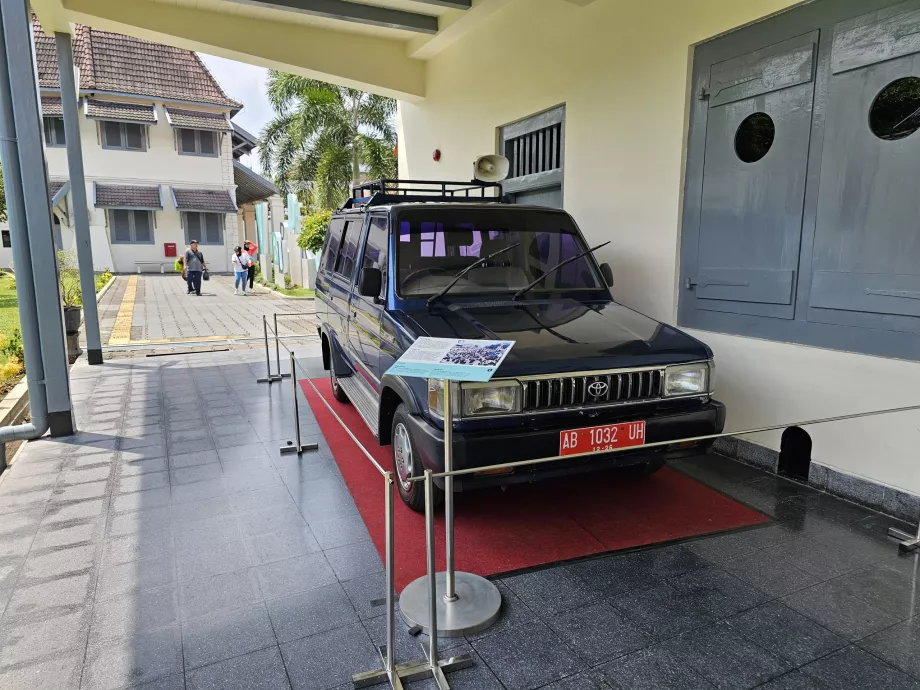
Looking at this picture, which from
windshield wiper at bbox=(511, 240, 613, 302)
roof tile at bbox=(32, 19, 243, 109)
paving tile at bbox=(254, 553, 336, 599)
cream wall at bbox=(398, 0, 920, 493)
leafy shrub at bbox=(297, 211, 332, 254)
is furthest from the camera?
roof tile at bbox=(32, 19, 243, 109)

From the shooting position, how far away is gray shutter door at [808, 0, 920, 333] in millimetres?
3566

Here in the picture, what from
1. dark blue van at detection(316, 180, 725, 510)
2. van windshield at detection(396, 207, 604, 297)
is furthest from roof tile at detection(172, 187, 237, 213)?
van windshield at detection(396, 207, 604, 297)

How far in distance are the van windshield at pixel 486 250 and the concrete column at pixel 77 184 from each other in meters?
5.14

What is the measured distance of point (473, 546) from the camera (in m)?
3.43

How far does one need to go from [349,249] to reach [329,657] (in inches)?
141

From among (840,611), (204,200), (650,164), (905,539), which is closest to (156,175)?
(204,200)

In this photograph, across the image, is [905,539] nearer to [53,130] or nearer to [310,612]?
[310,612]

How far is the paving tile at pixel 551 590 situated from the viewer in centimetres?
288

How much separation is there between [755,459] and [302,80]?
66.3ft

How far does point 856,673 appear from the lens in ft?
7.97

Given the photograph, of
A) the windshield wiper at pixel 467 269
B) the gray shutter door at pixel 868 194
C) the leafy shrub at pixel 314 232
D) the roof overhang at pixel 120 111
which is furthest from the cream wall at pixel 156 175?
the gray shutter door at pixel 868 194

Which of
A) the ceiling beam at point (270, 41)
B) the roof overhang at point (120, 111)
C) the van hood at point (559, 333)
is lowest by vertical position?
the van hood at point (559, 333)

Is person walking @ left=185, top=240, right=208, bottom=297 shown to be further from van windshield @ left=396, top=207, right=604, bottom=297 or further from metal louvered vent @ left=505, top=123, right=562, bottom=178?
van windshield @ left=396, top=207, right=604, bottom=297

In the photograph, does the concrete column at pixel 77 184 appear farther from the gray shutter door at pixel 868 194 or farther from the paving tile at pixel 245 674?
the gray shutter door at pixel 868 194
